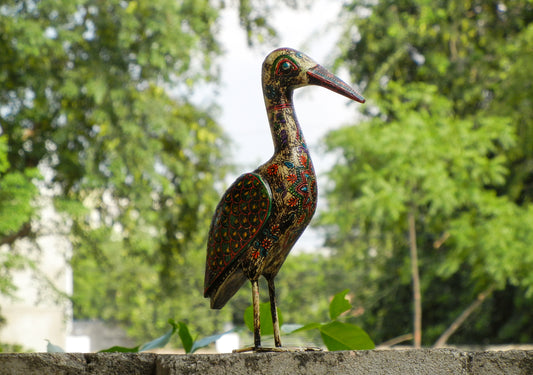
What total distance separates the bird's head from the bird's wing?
0.26 m

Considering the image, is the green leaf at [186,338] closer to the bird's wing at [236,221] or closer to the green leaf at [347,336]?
the bird's wing at [236,221]

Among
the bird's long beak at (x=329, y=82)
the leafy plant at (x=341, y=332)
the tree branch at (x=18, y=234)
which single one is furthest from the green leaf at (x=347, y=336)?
the tree branch at (x=18, y=234)

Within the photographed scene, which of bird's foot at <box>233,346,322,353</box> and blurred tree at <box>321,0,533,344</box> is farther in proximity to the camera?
blurred tree at <box>321,0,533,344</box>

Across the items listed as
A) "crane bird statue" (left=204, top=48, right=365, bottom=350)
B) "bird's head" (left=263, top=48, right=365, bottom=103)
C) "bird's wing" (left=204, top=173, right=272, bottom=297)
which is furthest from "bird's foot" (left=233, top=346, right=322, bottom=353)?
"bird's head" (left=263, top=48, right=365, bottom=103)

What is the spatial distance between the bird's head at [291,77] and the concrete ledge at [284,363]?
0.67 m

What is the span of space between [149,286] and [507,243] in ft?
38.0

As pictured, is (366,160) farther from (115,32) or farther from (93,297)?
(93,297)

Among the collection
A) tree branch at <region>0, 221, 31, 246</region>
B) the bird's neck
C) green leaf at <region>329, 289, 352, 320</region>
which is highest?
tree branch at <region>0, 221, 31, 246</region>

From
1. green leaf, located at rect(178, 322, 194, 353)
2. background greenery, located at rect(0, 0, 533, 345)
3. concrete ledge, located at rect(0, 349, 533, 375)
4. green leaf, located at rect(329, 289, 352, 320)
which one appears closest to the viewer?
concrete ledge, located at rect(0, 349, 533, 375)

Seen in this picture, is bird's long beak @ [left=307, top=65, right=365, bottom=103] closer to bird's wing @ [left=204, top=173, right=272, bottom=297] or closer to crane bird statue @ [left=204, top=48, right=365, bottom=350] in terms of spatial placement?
crane bird statue @ [left=204, top=48, right=365, bottom=350]

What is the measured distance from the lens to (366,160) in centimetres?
740

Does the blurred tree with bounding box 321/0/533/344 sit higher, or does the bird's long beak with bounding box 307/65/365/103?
the blurred tree with bounding box 321/0/533/344

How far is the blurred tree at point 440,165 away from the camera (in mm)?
6836

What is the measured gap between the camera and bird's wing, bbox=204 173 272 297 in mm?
1578
